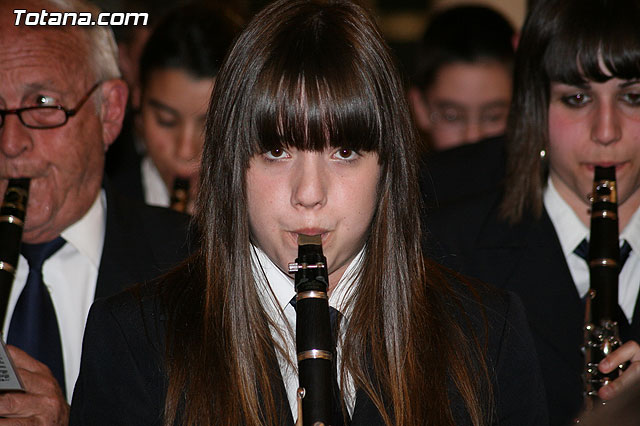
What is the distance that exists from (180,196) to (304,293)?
85.9 inches

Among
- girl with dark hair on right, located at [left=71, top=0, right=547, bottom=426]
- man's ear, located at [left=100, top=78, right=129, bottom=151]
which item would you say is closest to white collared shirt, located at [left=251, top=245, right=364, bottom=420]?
girl with dark hair on right, located at [left=71, top=0, right=547, bottom=426]

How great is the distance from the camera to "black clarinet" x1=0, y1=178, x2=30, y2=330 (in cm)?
274

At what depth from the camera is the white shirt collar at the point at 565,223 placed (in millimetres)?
3172

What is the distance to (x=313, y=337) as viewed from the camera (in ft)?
6.55

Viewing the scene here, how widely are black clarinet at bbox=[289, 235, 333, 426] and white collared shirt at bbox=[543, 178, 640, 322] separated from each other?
1346 mm

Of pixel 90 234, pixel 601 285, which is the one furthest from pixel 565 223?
pixel 90 234

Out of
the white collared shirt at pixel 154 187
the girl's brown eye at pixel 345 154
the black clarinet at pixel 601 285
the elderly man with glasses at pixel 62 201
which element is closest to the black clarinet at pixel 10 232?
the elderly man with glasses at pixel 62 201

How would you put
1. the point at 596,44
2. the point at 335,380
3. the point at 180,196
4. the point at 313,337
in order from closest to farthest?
the point at 313,337 < the point at 335,380 < the point at 596,44 < the point at 180,196

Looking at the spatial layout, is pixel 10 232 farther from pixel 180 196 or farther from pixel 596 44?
pixel 596 44

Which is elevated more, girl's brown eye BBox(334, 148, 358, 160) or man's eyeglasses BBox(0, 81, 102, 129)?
man's eyeglasses BBox(0, 81, 102, 129)

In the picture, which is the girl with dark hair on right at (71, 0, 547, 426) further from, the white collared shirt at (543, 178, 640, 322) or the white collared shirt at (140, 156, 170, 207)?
the white collared shirt at (140, 156, 170, 207)

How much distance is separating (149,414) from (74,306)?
35.6 inches

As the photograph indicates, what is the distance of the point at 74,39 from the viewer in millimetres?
3109

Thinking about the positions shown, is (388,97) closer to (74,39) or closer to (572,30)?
(572,30)
